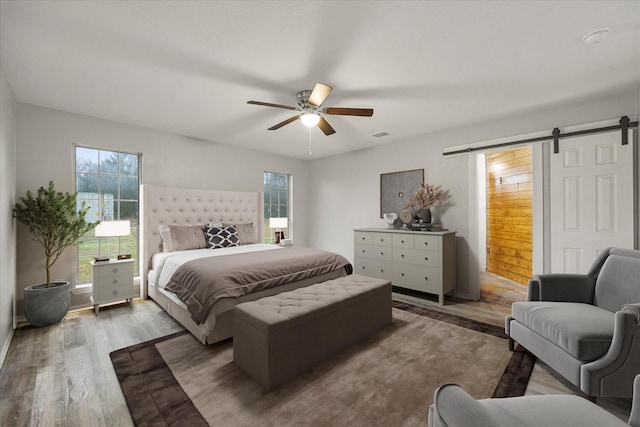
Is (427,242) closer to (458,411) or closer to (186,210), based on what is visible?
(458,411)

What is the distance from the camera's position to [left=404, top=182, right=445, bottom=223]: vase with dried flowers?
4.09m

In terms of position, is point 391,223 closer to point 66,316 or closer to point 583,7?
point 583,7

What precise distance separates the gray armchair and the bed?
202 cm

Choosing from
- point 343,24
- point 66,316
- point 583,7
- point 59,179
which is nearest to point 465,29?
point 583,7

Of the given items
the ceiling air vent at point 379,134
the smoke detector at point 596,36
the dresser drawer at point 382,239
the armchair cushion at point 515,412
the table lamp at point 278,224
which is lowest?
the armchair cushion at point 515,412

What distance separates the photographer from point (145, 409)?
5.49 feet

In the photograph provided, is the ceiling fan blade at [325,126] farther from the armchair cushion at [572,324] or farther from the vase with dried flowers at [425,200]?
the armchair cushion at [572,324]

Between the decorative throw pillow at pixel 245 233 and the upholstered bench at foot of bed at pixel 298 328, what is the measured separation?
2197 millimetres

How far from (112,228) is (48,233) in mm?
565

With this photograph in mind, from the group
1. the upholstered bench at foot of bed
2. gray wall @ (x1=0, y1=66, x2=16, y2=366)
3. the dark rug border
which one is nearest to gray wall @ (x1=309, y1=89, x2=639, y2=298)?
the dark rug border

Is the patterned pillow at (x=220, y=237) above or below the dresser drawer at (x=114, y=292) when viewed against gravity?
above

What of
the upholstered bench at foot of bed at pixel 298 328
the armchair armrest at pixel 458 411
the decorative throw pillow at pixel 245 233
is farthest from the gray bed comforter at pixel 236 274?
the armchair armrest at pixel 458 411

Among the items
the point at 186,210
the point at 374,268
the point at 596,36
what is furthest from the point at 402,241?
the point at 186,210

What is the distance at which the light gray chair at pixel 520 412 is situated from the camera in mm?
819
